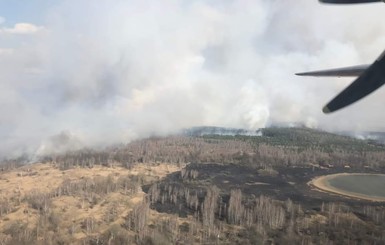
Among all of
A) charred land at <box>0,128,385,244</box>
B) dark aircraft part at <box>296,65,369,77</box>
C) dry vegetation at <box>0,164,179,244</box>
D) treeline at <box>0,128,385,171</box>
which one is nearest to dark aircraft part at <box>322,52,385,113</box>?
dark aircraft part at <box>296,65,369,77</box>

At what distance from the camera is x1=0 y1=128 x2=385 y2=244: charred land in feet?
227

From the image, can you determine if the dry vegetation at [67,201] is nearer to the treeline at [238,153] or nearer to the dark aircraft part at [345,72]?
the treeline at [238,153]

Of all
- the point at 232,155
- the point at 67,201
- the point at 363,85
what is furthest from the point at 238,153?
the point at 363,85

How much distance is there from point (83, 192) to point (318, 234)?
5485cm

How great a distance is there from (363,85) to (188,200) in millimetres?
84717

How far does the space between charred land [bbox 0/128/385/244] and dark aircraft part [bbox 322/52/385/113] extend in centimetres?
6176

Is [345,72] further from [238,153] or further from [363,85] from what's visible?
[238,153]

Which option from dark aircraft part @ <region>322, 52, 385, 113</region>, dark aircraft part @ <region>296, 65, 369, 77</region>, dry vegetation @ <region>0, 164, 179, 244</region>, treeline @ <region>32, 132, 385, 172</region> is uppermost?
dark aircraft part @ <region>296, 65, 369, 77</region>

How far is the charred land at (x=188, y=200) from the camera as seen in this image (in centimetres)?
6919

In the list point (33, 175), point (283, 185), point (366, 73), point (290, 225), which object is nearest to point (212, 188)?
point (283, 185)

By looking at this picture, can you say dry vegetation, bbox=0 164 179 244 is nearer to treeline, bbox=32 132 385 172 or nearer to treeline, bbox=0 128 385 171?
treeline, bbox=32 132 385 172

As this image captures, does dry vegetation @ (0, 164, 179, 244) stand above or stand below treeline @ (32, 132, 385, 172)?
below

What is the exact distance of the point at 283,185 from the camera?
108125mm

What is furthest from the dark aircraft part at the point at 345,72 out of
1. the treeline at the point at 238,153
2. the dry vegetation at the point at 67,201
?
the treeline at the point at 238,153
